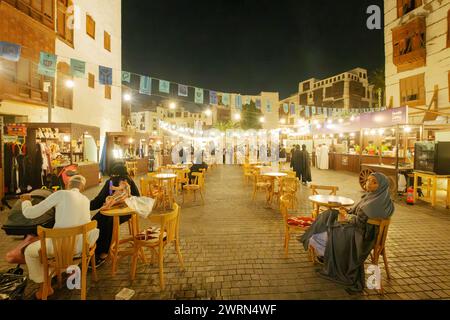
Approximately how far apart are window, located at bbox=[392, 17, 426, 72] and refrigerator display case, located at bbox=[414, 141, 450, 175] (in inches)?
215

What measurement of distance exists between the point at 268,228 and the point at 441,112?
9421 millimetres

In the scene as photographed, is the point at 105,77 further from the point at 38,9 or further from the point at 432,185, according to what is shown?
the point at 432,185

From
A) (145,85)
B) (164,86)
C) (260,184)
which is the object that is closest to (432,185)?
(260,184)

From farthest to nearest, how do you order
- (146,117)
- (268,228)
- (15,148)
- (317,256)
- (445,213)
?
(146,117) → (15,148) → (445,213) → (268,228) → (317,256)

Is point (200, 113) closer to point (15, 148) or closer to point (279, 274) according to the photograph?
point (15, 148)

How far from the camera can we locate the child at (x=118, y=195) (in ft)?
12.5

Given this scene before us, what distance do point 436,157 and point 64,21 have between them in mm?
16044

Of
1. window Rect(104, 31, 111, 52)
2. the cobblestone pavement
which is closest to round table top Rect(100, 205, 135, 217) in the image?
the cobblestone pavement

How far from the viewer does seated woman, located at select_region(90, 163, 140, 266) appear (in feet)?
12.5

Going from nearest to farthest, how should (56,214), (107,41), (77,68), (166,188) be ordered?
(56,214)
(166,188)
(77,68)
(107,41)

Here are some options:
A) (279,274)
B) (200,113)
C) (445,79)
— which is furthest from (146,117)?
(279,274)

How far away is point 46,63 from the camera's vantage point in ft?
28.2

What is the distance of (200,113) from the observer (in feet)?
184
